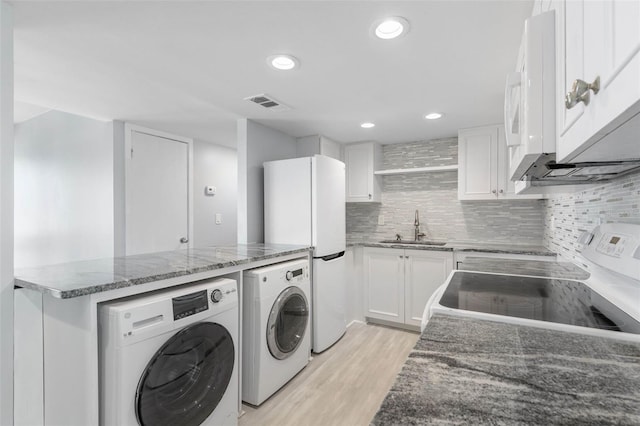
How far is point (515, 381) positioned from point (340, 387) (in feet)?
6.14

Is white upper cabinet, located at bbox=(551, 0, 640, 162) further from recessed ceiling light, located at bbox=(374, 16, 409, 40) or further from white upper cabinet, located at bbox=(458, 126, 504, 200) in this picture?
white upper cabinet, located at bbox=(458, 126, 504, 200)

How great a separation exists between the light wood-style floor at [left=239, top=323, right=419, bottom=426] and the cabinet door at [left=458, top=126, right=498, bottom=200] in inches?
63.6

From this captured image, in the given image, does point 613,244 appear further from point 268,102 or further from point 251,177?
point 251,177

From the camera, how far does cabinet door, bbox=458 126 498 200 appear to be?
9.80ft

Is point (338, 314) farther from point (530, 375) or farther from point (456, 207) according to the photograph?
point (530, 375)

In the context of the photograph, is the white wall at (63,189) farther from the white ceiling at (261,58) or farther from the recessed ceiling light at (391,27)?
the recessed ceiling light at (391,27)

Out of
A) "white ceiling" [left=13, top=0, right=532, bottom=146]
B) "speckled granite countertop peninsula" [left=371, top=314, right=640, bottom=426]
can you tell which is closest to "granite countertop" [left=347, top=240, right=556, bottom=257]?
"white ceiling" [left=13, top=0, right=532, bottom=146]

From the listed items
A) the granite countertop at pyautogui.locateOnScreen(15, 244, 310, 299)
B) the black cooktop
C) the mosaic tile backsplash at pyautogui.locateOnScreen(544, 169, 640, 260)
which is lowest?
the black cooktop

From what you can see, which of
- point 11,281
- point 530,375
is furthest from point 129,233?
point 530,375

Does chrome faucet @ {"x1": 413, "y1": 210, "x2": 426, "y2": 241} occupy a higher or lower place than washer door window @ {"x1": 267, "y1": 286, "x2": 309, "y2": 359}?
higher

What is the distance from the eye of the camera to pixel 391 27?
143 cm

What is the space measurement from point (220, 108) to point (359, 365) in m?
2.43

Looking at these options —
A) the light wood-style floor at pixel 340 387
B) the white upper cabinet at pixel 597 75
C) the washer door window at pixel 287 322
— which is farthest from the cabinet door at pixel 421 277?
the white upper cabinet at pixel 597 75

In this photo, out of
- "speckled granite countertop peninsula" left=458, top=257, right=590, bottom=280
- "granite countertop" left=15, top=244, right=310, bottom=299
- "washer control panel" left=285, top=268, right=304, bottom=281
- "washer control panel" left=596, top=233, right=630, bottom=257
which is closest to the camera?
"washer control panel" left=596, top=233, right=630, bottom=257
